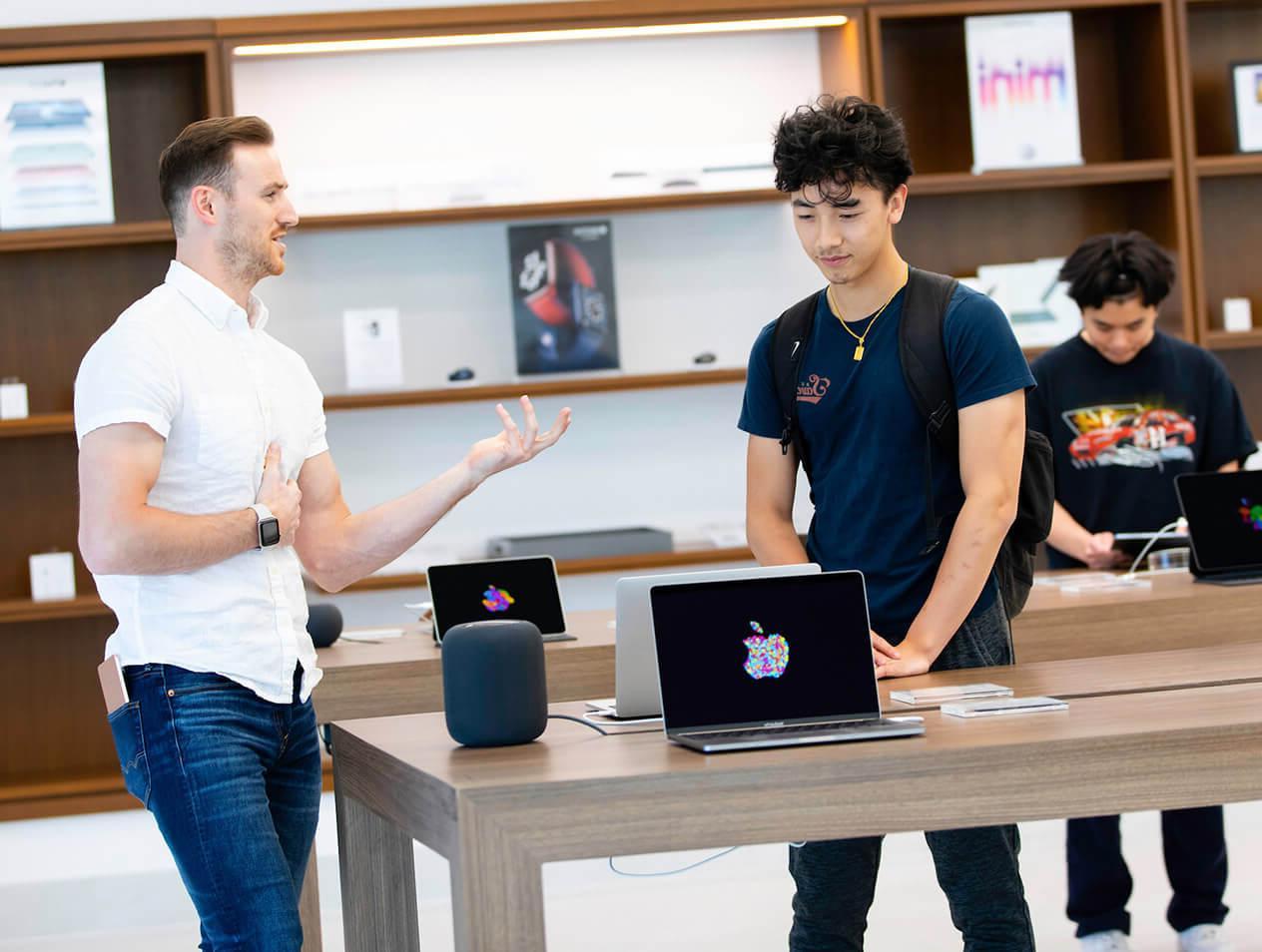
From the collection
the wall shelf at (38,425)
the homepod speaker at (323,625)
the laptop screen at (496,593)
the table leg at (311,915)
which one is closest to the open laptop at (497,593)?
the laptop screen at (496,593)

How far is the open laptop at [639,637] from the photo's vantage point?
6.30 feet

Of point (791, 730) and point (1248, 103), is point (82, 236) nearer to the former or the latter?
point (791, 730)

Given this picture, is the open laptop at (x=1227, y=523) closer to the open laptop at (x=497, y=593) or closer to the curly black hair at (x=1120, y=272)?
the curly black hair at (x=1120, y=272)

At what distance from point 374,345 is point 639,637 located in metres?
2.58

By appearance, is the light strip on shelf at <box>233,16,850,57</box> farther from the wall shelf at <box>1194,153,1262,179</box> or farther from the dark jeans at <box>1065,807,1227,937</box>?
the dark jeans at <box>1065,807,1227,937</box>

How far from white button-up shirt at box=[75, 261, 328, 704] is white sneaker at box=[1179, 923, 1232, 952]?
2163 mm

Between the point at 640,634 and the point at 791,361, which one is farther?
the point at 791,361

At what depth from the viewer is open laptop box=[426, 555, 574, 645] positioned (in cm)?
297

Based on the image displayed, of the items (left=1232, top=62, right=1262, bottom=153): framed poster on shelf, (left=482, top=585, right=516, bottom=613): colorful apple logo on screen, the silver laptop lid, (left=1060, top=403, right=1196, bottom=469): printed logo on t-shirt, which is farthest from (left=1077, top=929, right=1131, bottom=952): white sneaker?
(left=1232, top=62, right=1262, bottom=153): framed poster on shelf

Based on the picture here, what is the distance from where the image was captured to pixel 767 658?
1.85m

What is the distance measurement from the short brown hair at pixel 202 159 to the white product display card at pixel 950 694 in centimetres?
113

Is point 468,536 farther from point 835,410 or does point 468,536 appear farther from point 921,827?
point 921,827

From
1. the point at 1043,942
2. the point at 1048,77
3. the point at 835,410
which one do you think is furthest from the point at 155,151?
the point at 1043,942

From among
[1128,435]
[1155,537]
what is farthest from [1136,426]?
[1155,537]
